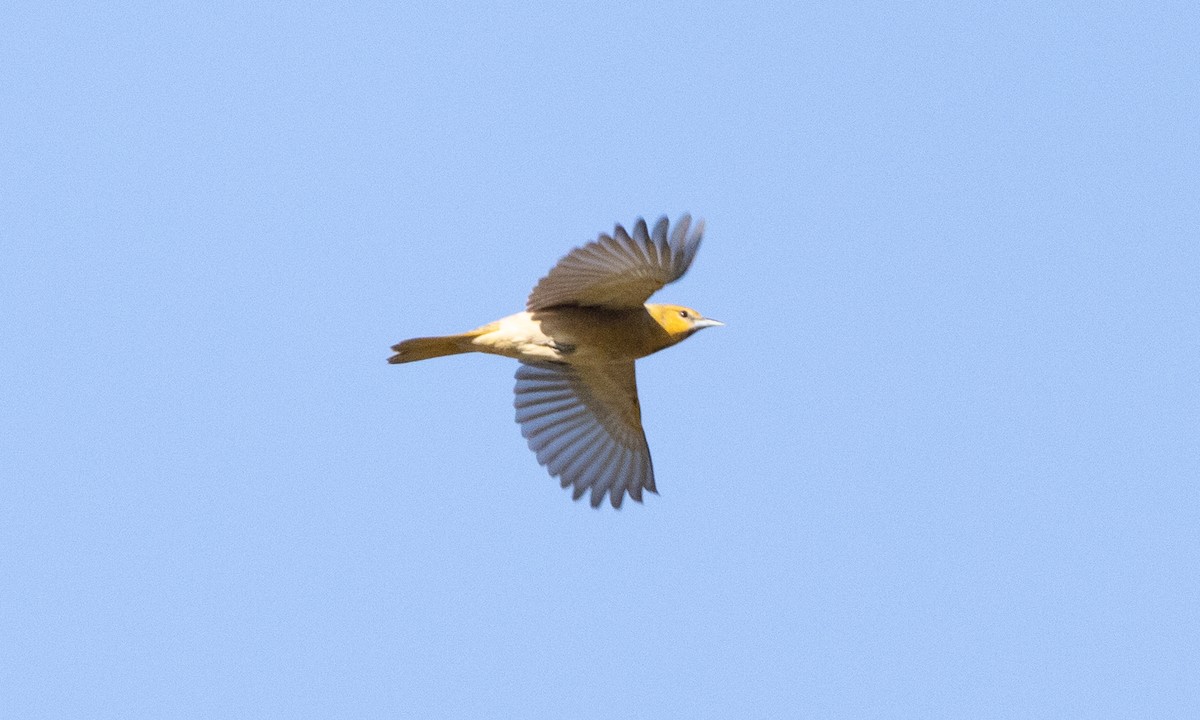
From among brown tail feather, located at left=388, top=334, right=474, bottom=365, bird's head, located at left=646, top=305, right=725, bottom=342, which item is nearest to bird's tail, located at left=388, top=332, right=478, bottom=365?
brown tail feather, located at left=388, top=334, right=474, bottom=365

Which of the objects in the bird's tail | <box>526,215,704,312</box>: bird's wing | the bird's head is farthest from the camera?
the bird's head

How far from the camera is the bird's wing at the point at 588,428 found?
34.7 ft

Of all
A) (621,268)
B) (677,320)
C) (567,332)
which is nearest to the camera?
(621,268)

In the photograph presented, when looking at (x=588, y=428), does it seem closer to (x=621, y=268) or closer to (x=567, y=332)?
(x=567, y=332)

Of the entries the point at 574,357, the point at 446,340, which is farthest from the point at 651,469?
the point at 446,340

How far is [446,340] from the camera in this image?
9125mm

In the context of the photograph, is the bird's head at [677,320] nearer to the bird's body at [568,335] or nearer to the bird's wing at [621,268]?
the bird's body at [568,335]

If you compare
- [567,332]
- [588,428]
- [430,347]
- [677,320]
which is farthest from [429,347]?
[588,428]

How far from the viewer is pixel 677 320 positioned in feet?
31.7

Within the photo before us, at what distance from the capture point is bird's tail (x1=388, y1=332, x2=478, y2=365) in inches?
356

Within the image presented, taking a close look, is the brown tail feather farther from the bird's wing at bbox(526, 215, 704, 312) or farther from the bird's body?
the bird's wing at bbox(526, 215, 704, 312)

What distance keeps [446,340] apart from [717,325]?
160 cm

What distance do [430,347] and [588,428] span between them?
6.24 ft

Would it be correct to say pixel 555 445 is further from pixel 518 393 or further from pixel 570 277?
pixel 570 277
